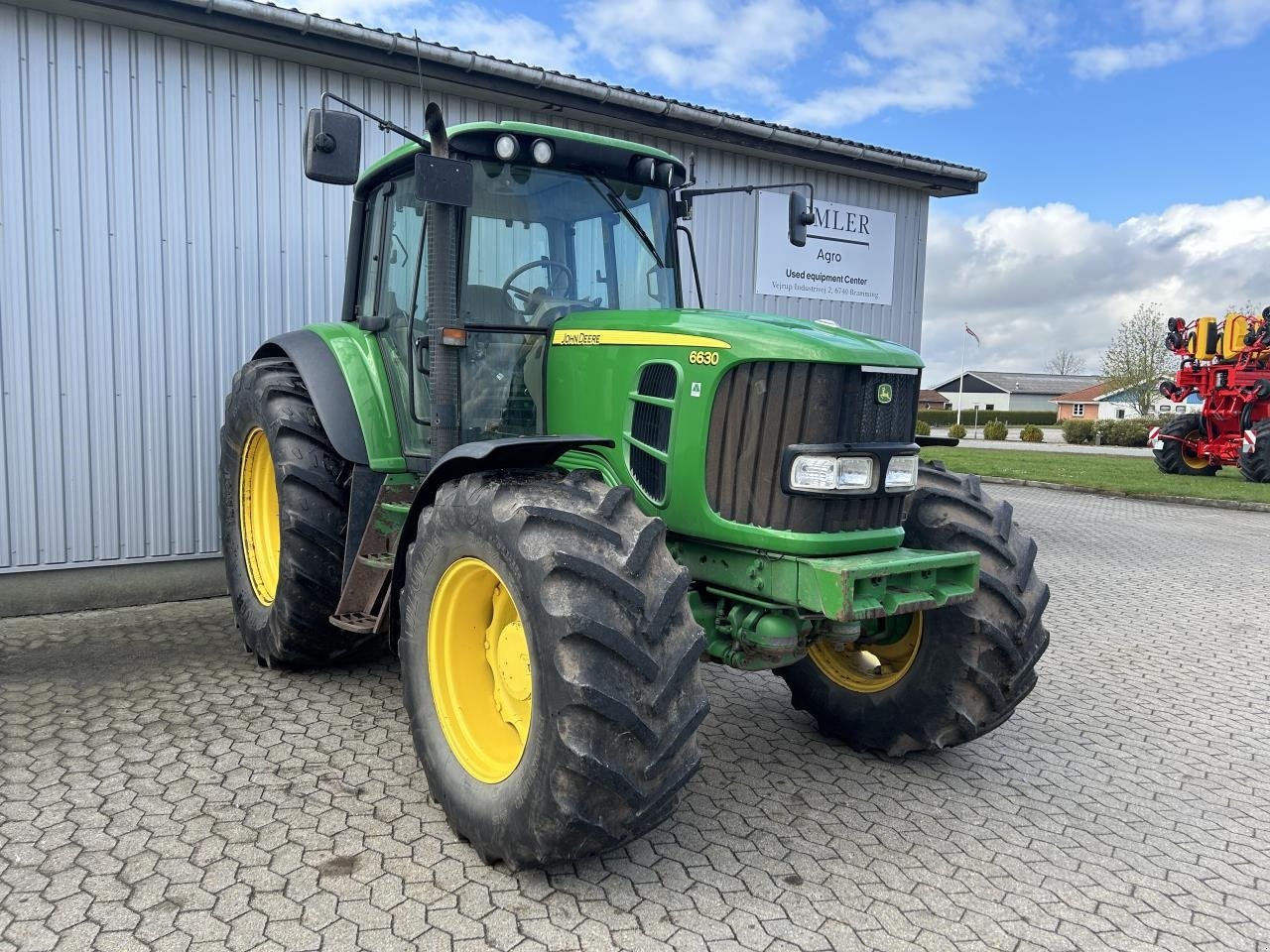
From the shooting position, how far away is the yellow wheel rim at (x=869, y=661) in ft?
13.1

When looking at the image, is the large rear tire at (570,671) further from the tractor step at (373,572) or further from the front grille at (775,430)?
the tractor step at (373,572)

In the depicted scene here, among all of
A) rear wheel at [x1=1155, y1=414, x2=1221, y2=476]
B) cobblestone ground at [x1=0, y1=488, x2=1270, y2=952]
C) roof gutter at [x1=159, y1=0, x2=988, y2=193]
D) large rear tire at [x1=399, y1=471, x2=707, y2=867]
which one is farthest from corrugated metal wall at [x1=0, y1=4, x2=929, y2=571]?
rear wheel at [x1=1155, y1=414, x2=1221, y2=476]

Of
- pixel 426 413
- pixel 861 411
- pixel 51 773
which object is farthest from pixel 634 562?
pixel 51 773

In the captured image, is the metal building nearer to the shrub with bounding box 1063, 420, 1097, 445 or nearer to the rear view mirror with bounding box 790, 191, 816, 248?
the rear view mirror with bounding box 790, 191, 816, 248

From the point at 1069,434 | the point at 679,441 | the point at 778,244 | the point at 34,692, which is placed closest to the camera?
the point at 679,441

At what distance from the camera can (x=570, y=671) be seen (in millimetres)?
2705

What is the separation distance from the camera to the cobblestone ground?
279cm

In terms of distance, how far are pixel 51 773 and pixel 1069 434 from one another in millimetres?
38901

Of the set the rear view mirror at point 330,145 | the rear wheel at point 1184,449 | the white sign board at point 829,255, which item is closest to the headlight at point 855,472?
the rear view mirror at point 330,145

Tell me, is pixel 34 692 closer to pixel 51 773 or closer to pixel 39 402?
pixel 51 773

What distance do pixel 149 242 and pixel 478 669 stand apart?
14.2 ft

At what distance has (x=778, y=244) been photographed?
30.0ft

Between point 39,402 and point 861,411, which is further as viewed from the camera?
point 39,402

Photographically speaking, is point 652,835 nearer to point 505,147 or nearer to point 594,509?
point 594,509
